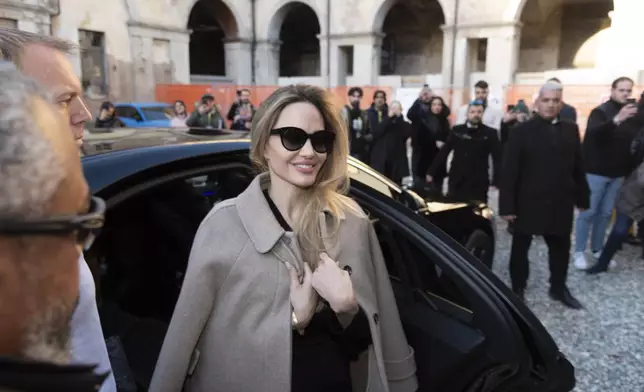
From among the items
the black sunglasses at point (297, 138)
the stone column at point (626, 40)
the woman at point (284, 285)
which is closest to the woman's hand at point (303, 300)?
the woman at point (284, 285)

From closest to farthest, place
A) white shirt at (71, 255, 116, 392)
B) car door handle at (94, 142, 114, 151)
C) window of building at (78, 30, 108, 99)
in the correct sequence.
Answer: white shirt at (71, 255, 116, 392)
car door handle at (94, 142, 114, 151)
window of building at (78, 30, 108, 99)

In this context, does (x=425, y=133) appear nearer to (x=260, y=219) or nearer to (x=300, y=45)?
(x=260, y=219)

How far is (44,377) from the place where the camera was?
558mm

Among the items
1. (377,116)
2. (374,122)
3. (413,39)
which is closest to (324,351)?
(374,122)

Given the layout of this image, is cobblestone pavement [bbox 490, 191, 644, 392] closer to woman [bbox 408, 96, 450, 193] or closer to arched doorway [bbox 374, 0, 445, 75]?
woman [bbox 408, 96, 450, 193]

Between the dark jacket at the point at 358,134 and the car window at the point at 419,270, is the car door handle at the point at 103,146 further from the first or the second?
the dark jacket at the point at 358,134

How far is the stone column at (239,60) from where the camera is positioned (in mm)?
24406

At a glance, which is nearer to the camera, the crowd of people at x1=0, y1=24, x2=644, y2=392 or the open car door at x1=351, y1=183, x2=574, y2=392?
the crowd of people at x1=0, y1=24, x2=644, y2=392

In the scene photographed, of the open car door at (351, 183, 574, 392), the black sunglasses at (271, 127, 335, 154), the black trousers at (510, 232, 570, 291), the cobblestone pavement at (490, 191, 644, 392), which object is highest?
the black sunglasses at (271, 127, 335, 154)

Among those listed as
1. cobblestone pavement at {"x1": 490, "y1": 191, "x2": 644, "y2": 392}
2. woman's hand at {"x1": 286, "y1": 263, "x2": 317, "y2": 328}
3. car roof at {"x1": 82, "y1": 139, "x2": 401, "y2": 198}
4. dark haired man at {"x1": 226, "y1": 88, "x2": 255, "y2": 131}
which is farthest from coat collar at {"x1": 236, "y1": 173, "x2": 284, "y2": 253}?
dark haired man at {"x1": 226, "y1": 88, "x2": 255, "y2": 131}

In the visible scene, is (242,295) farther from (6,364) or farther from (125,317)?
(6,364)

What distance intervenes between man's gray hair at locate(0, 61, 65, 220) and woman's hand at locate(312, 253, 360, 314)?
1.10 metres

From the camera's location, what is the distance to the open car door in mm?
2076

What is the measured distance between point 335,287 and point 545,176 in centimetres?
339
